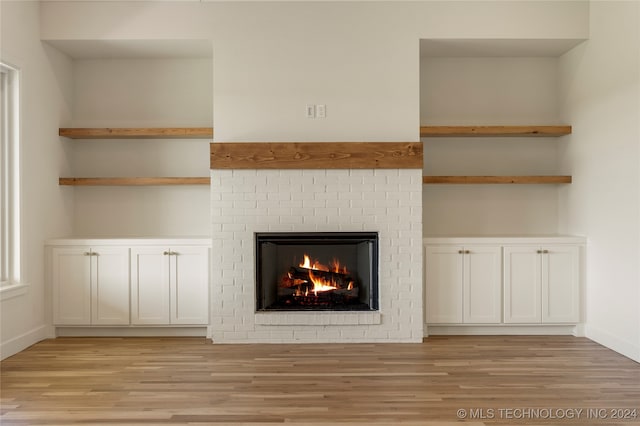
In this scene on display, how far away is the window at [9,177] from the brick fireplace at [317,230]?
4.95 feet

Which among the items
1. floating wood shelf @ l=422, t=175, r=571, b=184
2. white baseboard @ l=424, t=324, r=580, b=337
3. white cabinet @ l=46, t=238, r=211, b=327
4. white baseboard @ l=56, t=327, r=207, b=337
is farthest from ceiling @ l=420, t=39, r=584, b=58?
white baseboard @ l=56, t=327, r=207, b=337

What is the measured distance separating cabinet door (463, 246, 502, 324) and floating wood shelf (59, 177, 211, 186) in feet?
7.66

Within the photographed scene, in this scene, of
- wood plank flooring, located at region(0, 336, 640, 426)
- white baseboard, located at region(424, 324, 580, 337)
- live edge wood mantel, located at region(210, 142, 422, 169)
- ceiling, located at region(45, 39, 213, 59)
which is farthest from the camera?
white baseboard, located at region(424, 324, 580, 337)

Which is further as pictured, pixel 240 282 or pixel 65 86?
pixel 65 86

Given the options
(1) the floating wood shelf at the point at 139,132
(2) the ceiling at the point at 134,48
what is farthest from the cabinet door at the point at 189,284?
(2) the ceiling at the point at 134,48

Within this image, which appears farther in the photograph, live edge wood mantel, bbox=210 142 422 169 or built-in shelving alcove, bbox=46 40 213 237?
built-in shelving alcove, bbox=46 40 213 237

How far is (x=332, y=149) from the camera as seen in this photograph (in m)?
4.50

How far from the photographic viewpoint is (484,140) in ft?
17.2

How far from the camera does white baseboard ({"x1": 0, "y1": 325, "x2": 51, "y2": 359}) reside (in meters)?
4.14

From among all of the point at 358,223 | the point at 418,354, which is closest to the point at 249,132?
the point at 358,223

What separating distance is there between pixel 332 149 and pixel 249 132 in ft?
2.30

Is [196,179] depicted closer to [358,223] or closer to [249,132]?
[249,132]

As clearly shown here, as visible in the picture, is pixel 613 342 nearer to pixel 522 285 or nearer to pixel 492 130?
pixel 522 285

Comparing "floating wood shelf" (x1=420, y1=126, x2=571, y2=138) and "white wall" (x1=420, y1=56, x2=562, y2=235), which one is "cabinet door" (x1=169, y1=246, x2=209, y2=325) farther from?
"floating wood shelf" (x1=420, y1=126, x2=571, y2=138)
